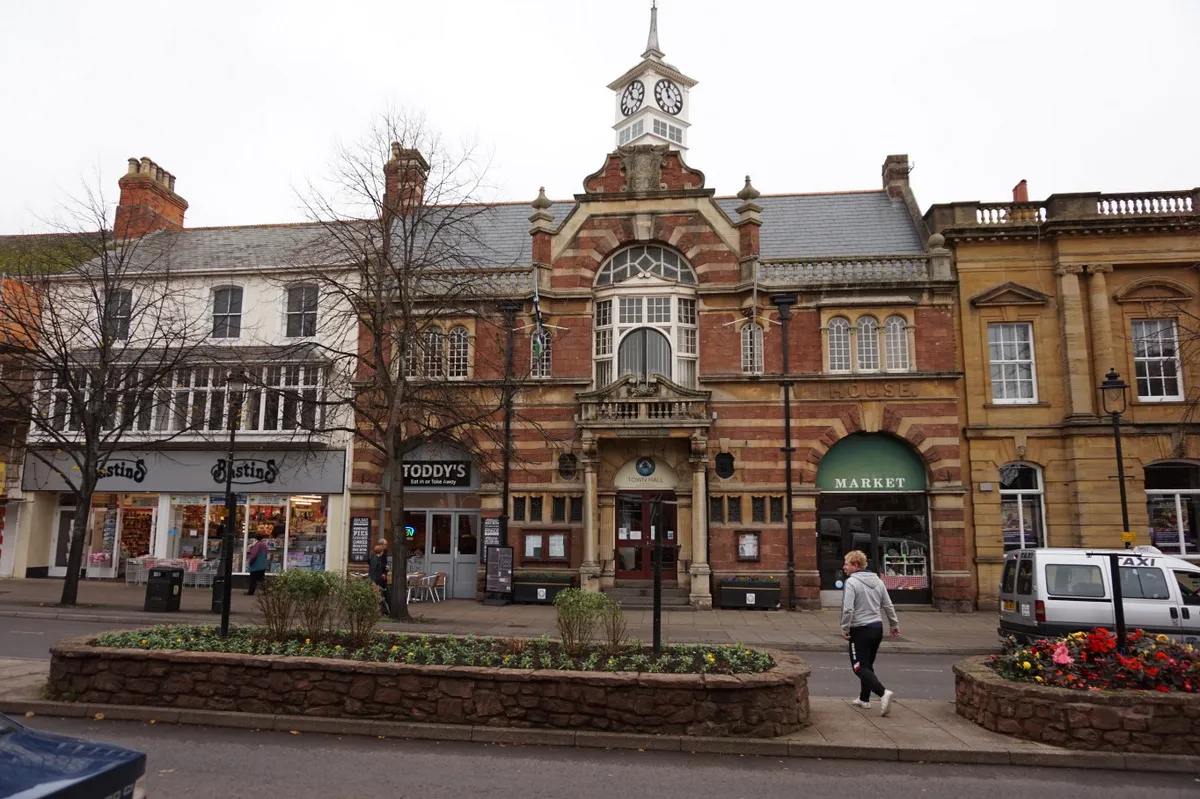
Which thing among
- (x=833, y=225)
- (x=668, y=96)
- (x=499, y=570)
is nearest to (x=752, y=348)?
(x=833, y=225)

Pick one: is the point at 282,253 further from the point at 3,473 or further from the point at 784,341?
the point at 784,341

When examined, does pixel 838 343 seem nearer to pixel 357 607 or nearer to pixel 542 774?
pixel 357 607

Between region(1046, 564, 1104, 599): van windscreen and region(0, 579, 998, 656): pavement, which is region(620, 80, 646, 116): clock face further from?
region(1046, 564, 1104, 599): van windscreen

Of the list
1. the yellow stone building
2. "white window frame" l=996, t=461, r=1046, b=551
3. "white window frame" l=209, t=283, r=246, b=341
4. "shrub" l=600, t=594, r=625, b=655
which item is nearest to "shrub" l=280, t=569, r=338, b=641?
"shrub" l=600, t=594, r=625, b=655

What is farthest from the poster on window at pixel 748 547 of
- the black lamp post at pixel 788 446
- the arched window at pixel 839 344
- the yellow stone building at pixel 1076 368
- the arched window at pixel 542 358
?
the arched window at pixel 542 358

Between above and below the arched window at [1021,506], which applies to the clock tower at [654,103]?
above

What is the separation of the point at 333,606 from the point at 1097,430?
21.1 metres

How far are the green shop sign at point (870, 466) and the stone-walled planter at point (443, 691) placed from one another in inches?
554

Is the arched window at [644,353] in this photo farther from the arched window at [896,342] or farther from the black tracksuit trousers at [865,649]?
Result: the black tracksuit trousers at [865,649]

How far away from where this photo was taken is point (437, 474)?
76.3 ft

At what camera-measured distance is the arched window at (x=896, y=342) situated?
22.3m

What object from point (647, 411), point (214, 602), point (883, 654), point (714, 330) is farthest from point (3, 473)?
point (883, 654)

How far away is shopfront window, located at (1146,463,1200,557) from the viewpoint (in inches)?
840

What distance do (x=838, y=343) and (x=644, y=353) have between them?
581 cm
